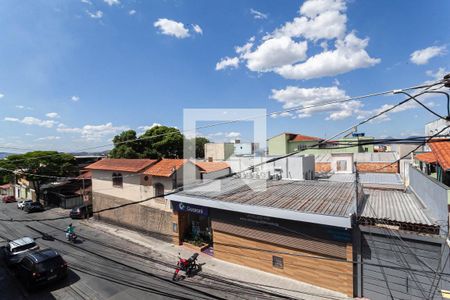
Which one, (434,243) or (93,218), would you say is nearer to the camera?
(434,243)

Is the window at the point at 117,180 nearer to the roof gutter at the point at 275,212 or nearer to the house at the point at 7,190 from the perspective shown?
the roof gutter at the point at 275,212

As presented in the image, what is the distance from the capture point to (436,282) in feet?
26.6

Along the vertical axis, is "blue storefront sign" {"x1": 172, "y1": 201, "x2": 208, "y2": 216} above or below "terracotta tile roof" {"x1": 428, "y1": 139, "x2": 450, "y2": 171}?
below

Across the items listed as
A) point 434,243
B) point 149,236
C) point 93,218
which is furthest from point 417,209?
point 93,218

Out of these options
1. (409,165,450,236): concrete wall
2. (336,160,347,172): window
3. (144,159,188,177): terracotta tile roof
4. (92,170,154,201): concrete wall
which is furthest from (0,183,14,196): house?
(409,165,450,236): concrete wall

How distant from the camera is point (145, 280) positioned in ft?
36.2

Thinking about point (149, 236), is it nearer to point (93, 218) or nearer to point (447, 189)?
point (93, 218)

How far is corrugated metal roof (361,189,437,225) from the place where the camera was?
8.98 meters

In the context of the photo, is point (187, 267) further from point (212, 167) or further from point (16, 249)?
point (212, 167)

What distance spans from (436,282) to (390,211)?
2718 millimetres

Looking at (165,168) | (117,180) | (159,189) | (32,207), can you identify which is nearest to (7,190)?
(32,207)

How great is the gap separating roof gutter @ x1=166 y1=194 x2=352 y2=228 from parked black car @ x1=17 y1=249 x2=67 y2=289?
6.44 m

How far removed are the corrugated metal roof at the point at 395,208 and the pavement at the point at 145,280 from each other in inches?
142

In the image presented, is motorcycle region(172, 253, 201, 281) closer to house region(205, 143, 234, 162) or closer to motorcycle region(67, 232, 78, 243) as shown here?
motorcycle region(67, 232, 78, 243)
